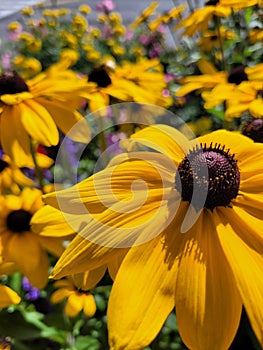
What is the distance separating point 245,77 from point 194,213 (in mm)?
545

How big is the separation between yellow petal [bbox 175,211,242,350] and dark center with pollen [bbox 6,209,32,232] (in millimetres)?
427

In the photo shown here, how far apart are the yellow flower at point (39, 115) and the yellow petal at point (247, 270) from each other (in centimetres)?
35

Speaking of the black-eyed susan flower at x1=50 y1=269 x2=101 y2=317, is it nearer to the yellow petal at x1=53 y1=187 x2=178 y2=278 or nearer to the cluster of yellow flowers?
the cluster of yellow flowers

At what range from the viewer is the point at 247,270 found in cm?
48

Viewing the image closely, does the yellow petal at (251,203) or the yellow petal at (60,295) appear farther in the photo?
the yellow petal at (60,295)

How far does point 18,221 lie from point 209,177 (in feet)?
1.37

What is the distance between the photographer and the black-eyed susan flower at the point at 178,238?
1.51 feet

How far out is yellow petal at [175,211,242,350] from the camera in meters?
0.45

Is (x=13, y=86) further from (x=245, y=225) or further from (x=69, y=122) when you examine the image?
(x=245, y=225)

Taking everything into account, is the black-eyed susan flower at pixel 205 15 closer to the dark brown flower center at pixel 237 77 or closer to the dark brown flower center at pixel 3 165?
the dark brown flower center at pixel 237 77

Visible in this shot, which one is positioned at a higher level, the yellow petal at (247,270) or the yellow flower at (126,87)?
the yellow petal at (247,270)

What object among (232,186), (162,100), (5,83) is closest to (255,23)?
(162,100)

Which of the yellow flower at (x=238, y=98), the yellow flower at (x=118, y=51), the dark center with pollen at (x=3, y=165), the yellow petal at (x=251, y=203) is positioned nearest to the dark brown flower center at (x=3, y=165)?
the dark center with pollen at (x=3, y=165)

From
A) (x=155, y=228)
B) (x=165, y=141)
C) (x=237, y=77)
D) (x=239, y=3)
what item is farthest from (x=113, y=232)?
(x=239, y=3)
